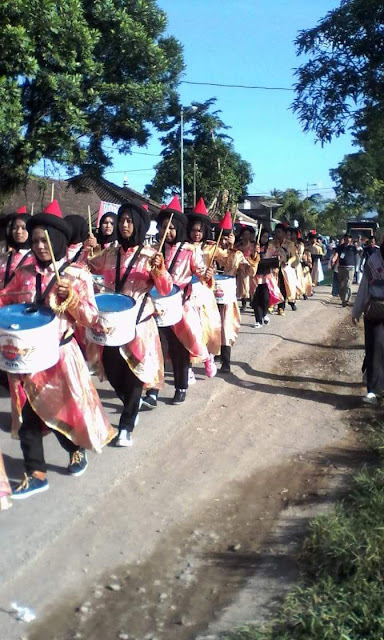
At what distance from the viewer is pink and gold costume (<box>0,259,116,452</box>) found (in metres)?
4.63

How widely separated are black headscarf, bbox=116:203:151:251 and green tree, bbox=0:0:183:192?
7.37 metres

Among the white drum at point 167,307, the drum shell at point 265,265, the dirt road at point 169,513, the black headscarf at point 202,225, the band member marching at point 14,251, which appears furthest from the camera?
the drum shell at point 265,265

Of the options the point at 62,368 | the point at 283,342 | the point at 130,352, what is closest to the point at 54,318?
the point at 62,368

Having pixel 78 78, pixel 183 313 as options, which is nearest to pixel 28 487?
pixel 183 313

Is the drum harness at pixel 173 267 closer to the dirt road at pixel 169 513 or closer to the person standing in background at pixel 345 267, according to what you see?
the dirt road at pixel 169 513

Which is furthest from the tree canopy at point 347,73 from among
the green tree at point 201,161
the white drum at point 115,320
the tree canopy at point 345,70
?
the green tree at point 201,161

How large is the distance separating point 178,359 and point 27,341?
121 inches

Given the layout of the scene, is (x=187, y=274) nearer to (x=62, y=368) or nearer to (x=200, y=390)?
(x=200, y=390)

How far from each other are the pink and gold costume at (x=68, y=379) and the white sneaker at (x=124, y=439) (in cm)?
85

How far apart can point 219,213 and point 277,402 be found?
83.1 feet

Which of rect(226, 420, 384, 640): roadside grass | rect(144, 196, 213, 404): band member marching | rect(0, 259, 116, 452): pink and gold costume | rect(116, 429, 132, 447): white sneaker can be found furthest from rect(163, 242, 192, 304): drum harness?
rect(226, 420, 384, 640): roadside grass

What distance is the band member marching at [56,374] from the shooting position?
4629mm

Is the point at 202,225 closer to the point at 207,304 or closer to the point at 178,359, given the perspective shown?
the point at 207,304

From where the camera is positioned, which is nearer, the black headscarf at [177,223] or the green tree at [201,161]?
the black headscarf at [177,223]
